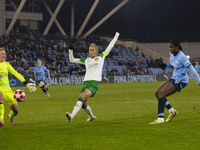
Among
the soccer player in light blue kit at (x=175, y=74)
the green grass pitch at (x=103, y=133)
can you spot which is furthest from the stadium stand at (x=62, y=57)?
the soccer player in light blue kit at (x=175, y=74)

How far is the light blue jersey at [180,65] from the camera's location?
38.5ft

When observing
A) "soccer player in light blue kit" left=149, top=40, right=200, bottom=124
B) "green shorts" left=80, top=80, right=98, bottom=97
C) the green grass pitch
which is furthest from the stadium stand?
"soccer player in light blue kit" left=149, top=40, right=200, bottom=124

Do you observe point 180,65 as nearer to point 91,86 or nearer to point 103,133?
point 91,86

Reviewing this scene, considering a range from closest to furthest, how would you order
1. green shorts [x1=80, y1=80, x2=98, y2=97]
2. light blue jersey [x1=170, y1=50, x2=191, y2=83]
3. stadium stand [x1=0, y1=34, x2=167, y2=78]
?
light blue jersey [x1=170, y1=50, x2=191, y2=83] < green shorts [x1=80, y1=80, x2=98, y2=97] < stadium stand [x1=0, y1=34, x2=167, y2=78]

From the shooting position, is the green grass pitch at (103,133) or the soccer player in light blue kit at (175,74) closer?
the green grass pitch at (103,133)

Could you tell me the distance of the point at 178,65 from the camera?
11844 mm

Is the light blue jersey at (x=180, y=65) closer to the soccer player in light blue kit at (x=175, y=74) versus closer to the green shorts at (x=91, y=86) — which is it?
the soccer player in light blue kit at (x=175, y=74)

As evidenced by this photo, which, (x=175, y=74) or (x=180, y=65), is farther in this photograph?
(x=175, y=74)

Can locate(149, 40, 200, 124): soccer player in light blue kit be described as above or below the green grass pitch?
above

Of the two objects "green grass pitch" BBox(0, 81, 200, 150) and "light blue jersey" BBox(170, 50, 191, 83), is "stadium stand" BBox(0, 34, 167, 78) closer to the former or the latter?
"green grass pitch" BBox(0, 81, 200, 150)

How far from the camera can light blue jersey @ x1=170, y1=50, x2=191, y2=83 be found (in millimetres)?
11727

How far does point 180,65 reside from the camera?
1184 cm

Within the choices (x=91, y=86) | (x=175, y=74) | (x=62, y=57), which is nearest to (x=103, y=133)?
(x=91, y=86)

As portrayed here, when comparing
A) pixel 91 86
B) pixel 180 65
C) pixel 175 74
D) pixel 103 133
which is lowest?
pixel 103 133
